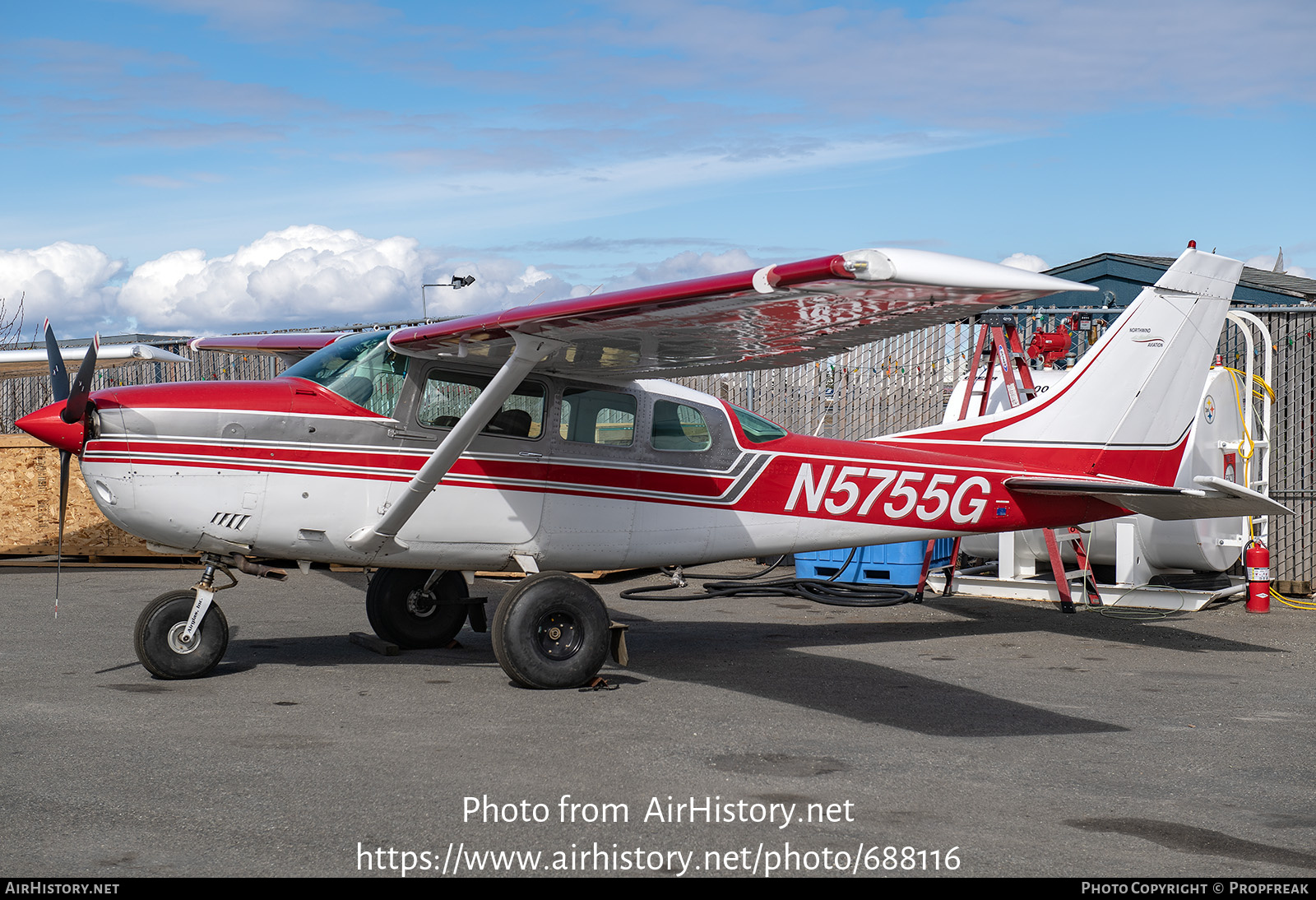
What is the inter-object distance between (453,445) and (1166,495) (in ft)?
16.5

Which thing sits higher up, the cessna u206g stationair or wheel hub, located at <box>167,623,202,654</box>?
the cessna u206g stationair

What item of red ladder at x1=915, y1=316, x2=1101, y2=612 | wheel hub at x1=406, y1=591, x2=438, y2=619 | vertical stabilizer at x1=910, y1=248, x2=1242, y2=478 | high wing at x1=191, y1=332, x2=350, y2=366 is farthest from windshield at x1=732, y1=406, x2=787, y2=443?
high wing at x1=191, y1=332, x2=350, y2=366

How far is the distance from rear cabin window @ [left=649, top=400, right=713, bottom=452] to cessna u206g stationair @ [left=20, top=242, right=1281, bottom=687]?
0.05 feet

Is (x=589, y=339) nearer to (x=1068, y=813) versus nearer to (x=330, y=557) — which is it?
(x=330, y=557)

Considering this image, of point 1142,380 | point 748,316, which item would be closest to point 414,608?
point 748,316

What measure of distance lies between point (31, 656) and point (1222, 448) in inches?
416

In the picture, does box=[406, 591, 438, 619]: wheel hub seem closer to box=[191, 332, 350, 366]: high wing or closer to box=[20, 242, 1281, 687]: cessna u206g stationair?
box=[20, 242, 1281, 687]: cessna u206g stationair

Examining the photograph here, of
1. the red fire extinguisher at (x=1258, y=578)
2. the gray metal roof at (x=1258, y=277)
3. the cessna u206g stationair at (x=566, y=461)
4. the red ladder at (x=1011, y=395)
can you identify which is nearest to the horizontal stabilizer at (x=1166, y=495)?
the cessna u206g stationair at (x=566, y=461)

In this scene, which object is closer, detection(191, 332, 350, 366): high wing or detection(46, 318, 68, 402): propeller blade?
detection(46, 318, 68, 402): propeller blade

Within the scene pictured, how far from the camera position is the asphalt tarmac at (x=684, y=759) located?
4086 mm

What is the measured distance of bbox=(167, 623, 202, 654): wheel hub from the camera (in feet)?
24.0

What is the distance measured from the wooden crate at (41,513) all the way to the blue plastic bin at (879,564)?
8852 millimetres

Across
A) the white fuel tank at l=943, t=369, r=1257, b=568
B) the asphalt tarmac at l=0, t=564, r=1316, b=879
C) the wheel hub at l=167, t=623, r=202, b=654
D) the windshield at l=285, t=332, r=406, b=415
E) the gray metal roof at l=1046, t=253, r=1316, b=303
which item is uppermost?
the gray metal roof at l=1046, t=253, r=1316, b=303

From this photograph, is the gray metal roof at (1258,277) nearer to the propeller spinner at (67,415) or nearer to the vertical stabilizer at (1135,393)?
the vertical stabilizer at (1135,393)
